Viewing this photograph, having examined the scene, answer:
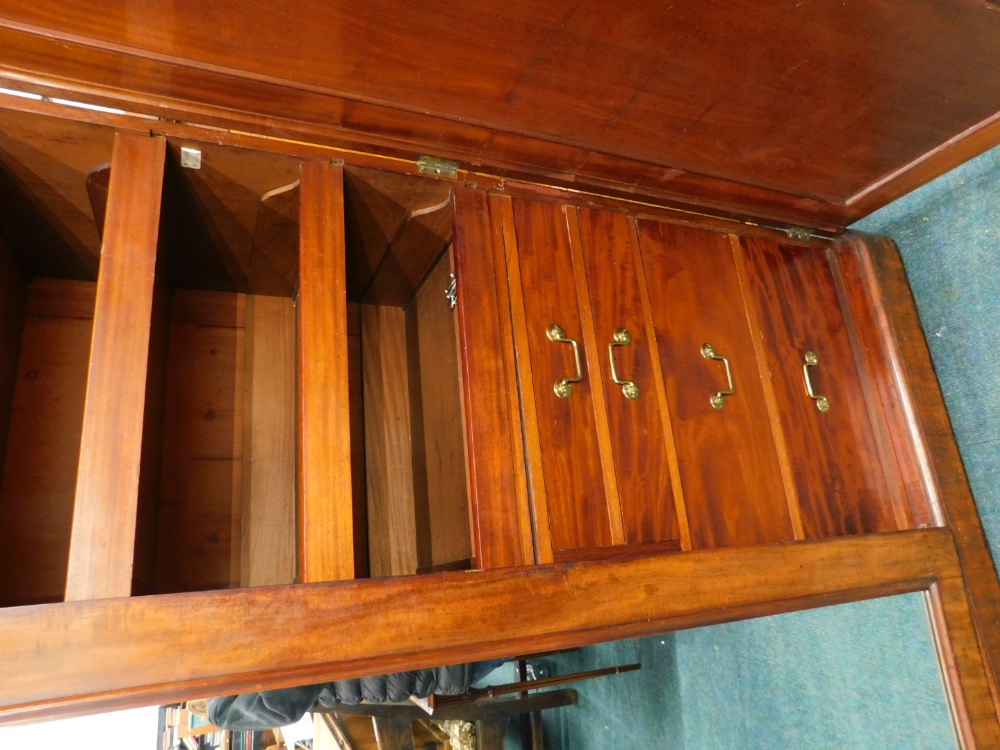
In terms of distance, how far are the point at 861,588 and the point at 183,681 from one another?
1.07 meters

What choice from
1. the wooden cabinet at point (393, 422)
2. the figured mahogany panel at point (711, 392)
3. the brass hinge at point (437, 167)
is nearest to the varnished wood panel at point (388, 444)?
the wooden cabinet at point (393, 422)

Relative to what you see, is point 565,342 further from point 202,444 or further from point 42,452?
point 42,452

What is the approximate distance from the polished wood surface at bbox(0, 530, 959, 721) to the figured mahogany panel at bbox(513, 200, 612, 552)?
0.26ft

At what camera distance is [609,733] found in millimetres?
2398

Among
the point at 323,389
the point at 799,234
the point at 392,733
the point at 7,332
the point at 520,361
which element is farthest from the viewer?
the point at 392,733

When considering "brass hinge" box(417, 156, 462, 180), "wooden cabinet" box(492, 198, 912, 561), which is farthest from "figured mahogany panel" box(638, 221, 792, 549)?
"brass hinge" box(417, 156, 462, 180)

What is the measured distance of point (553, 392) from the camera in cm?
108

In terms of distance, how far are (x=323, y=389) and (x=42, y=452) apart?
673mm

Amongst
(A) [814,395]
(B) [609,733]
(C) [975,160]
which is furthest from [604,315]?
(B) [609,733]

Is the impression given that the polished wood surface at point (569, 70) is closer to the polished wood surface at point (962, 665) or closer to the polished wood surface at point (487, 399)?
the polished wood surface at point (487, 399)

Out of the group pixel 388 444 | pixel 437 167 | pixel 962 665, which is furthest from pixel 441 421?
pixel 962 665

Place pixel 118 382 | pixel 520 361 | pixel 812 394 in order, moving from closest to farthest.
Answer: pixel 118 382
pixel 520 361
pixel 812 394

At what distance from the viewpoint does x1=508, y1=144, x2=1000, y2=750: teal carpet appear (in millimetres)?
1354

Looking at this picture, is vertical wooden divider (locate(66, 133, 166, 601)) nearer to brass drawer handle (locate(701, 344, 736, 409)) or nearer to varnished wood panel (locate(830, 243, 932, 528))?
brass drawer handle (locate(701, 344, 736, 409))
